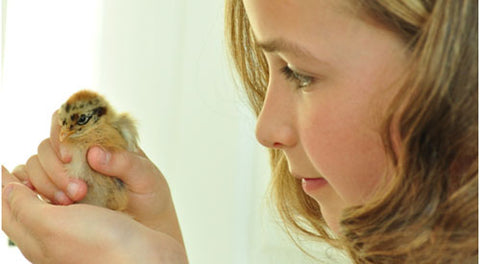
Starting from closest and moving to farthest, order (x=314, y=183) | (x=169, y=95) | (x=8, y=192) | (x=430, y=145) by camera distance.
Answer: (x=430, y=145) < (x=314, y=183) < (x=8, y=192) < (x=169, y=95)

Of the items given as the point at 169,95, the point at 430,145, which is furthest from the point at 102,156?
the point at 169,95

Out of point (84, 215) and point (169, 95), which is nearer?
point (84, 215)

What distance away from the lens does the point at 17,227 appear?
910 millimetres

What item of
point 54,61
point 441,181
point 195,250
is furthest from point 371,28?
point 195,250

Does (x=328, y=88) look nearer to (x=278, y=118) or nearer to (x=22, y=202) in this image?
(x=278, y=118)

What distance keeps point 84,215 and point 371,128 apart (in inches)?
13.7

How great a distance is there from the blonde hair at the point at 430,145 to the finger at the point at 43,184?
37cm

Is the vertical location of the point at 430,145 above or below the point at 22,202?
above

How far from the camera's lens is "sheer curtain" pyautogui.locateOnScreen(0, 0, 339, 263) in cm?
143

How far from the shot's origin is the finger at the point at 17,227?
90 centimetres

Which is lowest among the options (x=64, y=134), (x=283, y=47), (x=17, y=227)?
(x=17, y=227)

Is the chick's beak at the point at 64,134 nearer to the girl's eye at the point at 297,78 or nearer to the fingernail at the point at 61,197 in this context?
the fingernail at the point at 61,197

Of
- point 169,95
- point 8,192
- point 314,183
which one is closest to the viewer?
Answer: point 314,183

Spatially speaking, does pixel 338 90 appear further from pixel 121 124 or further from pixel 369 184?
pixel 121 124
